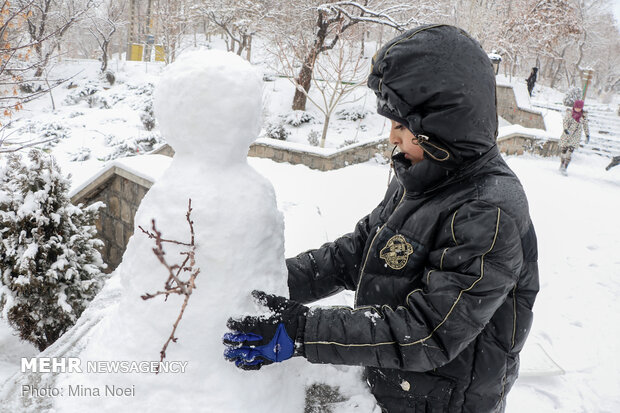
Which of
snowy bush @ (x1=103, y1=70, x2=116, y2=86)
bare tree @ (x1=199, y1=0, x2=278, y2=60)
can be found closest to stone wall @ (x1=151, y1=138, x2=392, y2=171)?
bare tree @ (x1=199, y1=0, x2=278, y2=60)

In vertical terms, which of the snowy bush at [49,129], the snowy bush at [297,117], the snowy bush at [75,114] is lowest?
the snowy bush at [49,129]

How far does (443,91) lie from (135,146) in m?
13.6

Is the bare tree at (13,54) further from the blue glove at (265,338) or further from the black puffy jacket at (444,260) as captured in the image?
the black puffy jacket at (444,260)

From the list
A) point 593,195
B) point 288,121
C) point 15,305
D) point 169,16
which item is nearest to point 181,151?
point 15,305

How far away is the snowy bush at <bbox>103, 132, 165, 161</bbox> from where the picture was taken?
12.7m

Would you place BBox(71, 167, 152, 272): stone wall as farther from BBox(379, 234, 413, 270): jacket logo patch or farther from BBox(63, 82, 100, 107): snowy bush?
BBox(63, 82, 100, 107): snowy bush

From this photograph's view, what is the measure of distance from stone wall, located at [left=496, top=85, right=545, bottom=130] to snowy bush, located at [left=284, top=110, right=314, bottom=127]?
7.17 meters

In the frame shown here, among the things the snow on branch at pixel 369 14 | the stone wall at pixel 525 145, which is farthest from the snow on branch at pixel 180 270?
the stone wall at pixel 525 145

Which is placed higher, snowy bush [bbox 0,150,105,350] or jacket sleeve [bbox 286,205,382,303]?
jacket sleeve [bbox 286,205,382,303]

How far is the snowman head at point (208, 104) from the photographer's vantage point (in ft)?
4.18

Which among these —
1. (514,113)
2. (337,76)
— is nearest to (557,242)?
(337,76)

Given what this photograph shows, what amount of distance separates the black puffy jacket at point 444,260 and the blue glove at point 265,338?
0.15 ft

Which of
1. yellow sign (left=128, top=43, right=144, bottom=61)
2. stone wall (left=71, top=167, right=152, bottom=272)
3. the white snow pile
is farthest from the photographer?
yellow sign (left=128, top=43, right=144, bottom=61)

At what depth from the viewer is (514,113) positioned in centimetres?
1553
